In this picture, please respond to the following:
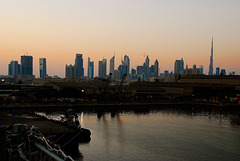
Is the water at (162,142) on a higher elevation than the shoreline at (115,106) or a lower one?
higher

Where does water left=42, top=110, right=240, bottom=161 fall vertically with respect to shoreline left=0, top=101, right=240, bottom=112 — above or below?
above

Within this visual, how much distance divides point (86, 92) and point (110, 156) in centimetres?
5577

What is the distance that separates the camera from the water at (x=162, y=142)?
20.6 metres

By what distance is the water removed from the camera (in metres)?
20.6

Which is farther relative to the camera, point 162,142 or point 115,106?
point 115,106

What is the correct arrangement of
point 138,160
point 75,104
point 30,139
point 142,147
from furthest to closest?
point 75,104, point 142,147, point 138,160, point 30,139

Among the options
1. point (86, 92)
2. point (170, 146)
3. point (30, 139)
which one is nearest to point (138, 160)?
point (170, 146)

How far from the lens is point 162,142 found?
2508 centimetres

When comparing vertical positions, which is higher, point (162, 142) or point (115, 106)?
point (162, 142)

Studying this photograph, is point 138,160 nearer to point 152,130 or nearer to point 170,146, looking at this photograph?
point 170,146

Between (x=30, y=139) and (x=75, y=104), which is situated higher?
(x=30, y=139)

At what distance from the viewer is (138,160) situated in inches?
771

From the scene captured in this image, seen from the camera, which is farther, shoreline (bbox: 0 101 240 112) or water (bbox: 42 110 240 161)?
shoreline (bbox: 0 101 240 112)

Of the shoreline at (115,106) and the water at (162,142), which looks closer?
the water at (162,142)
